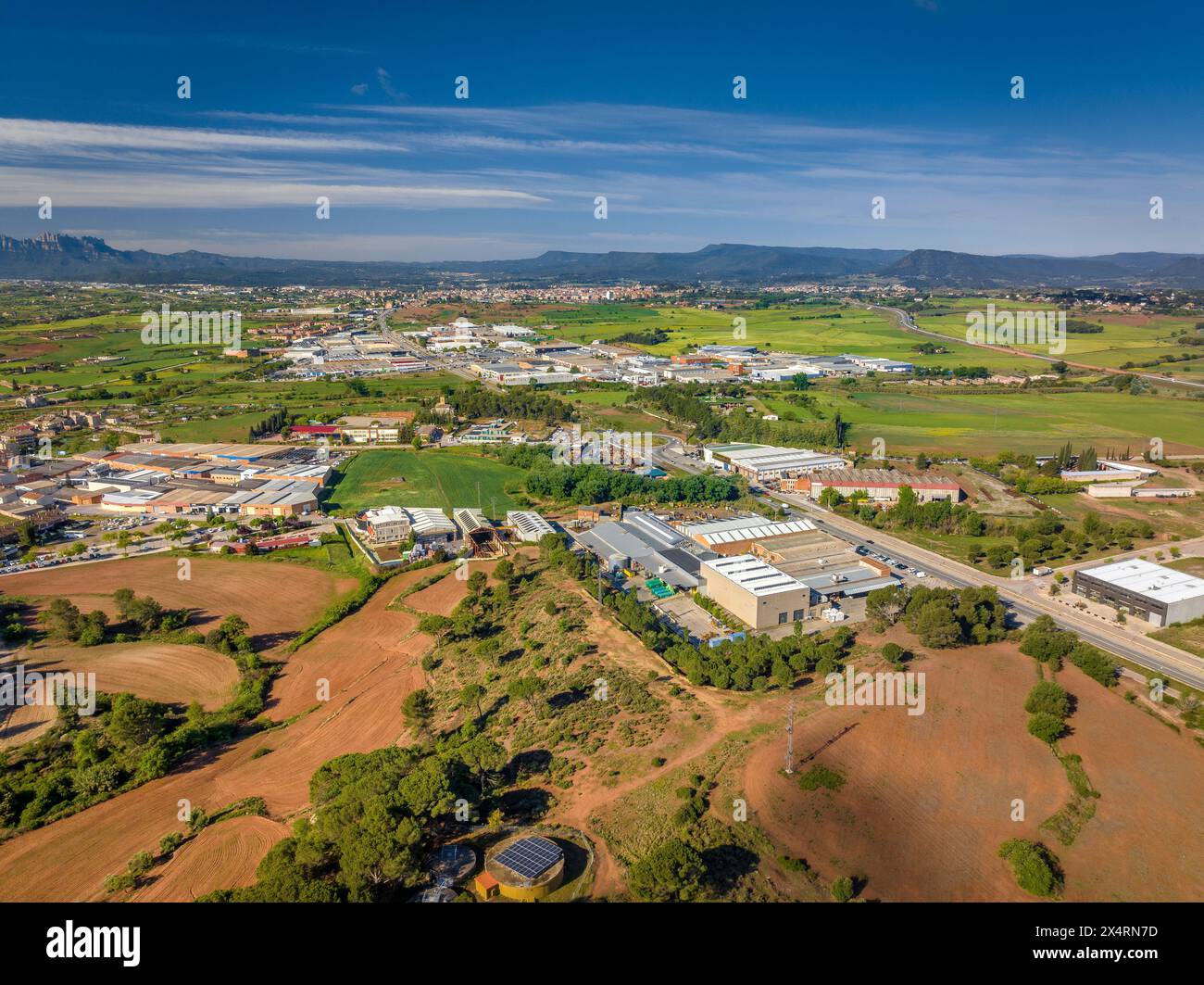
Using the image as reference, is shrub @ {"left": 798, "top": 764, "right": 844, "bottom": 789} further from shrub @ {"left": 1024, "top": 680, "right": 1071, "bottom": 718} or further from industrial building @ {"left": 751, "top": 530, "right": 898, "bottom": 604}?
industrial building @ {"left": 751, "top": 530, "right": 898, "bottom": 604}

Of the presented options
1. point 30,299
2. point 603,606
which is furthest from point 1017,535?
point 30,299

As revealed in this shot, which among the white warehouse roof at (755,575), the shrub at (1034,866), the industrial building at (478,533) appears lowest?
the shrub at (1034,866)

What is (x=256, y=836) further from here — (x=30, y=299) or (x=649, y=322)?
(x=30, y=299)

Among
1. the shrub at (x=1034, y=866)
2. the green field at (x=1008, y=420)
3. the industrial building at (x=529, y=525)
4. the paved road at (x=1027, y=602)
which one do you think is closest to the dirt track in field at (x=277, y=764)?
the industrial building at (x=529, y=525)

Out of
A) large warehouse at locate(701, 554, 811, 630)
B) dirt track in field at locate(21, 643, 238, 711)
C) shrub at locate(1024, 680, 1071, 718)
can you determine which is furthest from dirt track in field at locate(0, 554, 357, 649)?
shrub at locate(1024, 680, 1071, 718)

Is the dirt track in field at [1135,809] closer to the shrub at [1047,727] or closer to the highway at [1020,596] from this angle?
the shrub at [1047,727]

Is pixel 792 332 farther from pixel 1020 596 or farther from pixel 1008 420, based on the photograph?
pixel 1020 596

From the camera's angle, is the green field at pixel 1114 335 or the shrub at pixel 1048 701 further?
the green field at pixel 1114 335
